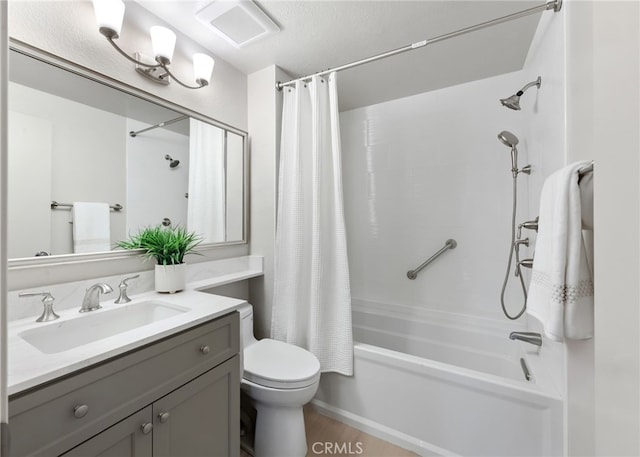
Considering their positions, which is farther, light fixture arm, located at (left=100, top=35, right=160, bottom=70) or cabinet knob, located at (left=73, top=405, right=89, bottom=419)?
light fixture arm, located at (left=100, top=35, right=160, bottom=70)

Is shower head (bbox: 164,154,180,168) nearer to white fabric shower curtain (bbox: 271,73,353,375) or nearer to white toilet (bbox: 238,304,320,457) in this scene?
white fabric shower curtain (bbox: 271,73,353,375)

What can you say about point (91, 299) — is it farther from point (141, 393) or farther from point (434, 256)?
point (434, 256)

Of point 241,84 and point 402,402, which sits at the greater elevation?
point 241,84

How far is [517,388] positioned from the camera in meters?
1.18

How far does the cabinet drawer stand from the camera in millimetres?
598

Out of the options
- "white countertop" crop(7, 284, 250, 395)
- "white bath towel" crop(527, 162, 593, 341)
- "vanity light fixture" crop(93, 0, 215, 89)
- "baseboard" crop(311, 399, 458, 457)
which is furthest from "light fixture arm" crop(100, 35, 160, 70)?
"baseboard" crop(311, 399, 458, 457)

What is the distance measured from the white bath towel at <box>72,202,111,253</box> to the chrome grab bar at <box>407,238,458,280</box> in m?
2.05

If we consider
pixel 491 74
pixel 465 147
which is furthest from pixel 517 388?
pixel 491 74

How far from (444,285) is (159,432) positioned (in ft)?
6.59

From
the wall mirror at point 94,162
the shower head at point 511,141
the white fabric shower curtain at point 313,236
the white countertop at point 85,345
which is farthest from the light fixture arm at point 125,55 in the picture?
the shower head at point 511,141

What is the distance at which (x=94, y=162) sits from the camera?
1.19m

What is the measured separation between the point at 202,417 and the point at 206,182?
1.27 m

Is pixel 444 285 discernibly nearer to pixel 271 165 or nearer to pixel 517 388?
pixel 517 388

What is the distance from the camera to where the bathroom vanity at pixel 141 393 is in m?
0.62
